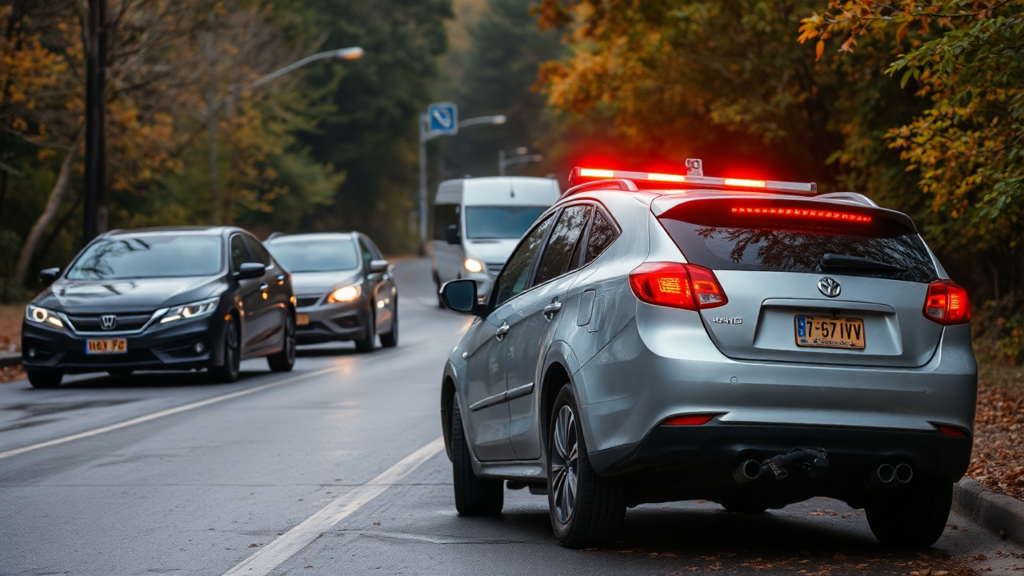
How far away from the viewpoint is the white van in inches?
1181

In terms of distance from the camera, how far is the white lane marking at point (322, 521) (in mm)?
6172

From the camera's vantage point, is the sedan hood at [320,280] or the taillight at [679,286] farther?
the sedan hood at [320,280]

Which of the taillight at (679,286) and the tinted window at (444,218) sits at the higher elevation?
the taillight at (679,286)

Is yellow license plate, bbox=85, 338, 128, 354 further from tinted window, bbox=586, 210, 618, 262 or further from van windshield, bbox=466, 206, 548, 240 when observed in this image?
van windshield, bbox=466, 206, 548, 240

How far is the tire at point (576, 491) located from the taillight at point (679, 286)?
0.67m

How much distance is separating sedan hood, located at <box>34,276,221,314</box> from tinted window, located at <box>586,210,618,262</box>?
941cm

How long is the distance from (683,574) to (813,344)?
1.09 metres

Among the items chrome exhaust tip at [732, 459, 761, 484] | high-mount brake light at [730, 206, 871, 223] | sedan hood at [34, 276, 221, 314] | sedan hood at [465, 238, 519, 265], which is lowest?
sedan hood at [465, 238, 519, 265]

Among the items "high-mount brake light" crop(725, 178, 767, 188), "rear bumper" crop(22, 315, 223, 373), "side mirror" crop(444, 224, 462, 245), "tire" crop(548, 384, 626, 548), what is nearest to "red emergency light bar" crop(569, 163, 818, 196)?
"high-mount brake light" crop(725, 178, 767, 188)

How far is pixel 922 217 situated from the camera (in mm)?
18688

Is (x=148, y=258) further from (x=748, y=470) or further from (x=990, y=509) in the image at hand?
(x=748, y=470)

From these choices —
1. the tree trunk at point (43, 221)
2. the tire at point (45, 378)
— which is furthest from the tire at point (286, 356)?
the tree trunk at point (43, 221)

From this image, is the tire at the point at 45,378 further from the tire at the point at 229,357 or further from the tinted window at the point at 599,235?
the tinted window at the point at 599,235

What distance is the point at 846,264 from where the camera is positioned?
234 inches
